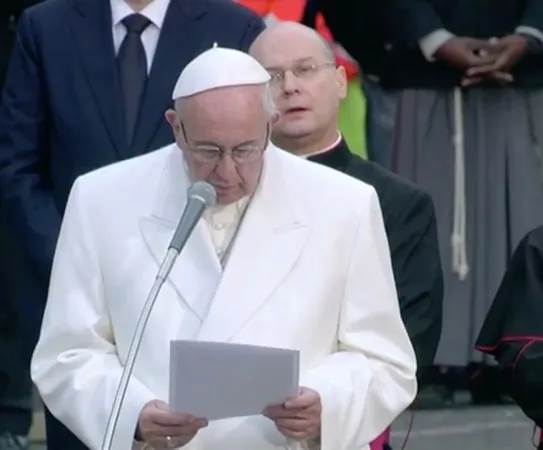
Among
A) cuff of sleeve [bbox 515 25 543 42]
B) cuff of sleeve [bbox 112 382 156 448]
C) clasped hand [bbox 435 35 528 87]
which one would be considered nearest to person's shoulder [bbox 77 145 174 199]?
cuff of sleeve [bbox 112 382 156 448]

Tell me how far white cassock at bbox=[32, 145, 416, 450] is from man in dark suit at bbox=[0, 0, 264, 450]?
2.79 ft

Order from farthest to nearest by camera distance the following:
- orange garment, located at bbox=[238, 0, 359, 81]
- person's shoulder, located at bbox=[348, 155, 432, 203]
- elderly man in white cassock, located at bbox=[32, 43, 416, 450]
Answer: orange garment, located at bbox=[238, 0, 359, 81], person's shoulder, located at bbox=[348, 155, 432, 203], elderly man in white cassock, located at bbox=[32, 43, 416, 450]

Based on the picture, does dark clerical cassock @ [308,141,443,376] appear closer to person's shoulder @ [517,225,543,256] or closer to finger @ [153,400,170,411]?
person's shoulder @ [517,225,543,256]

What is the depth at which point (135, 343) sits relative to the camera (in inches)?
192

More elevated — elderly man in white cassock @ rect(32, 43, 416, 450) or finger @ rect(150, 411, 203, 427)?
elderly man in white cassock @ rect(32, 43, 416, 450)

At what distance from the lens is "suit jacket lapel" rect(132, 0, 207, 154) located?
642cm

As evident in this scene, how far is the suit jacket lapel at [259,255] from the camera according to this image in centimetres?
529

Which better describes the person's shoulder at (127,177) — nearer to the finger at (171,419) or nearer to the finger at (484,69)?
the finger at (171,419)

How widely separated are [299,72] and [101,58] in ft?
2.05

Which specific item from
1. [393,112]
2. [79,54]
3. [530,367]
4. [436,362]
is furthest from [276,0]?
[530,367]

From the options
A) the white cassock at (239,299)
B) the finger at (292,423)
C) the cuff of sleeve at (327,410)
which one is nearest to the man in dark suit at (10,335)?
the white cassock at (239,299)

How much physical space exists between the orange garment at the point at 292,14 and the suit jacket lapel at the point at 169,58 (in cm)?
191

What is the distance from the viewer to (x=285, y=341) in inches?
208

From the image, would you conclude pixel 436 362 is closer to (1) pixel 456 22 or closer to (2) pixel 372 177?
(1) pixel 456 22
